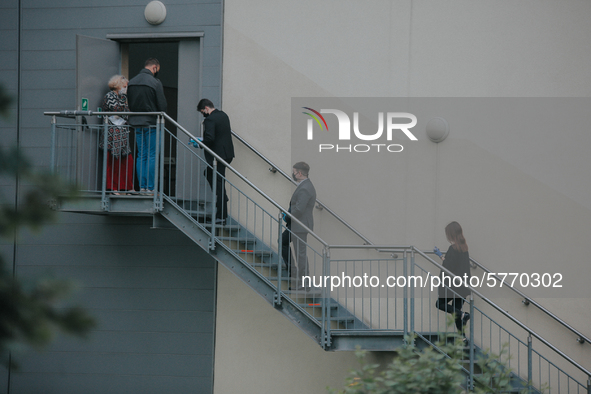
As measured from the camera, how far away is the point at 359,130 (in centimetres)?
721

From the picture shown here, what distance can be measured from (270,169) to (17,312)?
18.9 ft

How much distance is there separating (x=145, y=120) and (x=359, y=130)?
2650mm

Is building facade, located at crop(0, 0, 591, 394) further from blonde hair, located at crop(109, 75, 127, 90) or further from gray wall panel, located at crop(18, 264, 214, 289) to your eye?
blonde hair, located at crop(109, 75, 127, 90)

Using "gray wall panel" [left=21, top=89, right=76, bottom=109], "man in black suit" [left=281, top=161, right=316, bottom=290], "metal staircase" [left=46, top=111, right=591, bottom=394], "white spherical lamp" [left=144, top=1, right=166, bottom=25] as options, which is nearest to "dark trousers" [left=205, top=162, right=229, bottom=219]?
"metal staircase" [left=46, top=111, right=591, bottom=394]

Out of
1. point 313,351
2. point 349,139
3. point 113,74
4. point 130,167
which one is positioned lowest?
point 313,351

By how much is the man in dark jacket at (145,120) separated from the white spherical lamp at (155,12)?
122cm

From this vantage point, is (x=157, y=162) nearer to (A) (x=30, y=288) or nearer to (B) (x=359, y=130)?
(B) (x=359, y=130)

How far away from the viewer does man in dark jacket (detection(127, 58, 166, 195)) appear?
6172 mm

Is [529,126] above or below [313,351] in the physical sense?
above

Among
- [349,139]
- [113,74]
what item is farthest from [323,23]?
[113,74]

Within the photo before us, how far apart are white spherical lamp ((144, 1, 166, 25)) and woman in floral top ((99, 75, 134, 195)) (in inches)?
39.6

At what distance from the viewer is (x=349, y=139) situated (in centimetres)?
722

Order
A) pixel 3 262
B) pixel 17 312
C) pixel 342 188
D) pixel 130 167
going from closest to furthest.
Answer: pixel 17 312 → pixel 3 262 → pixel 130 167 → pixel 342 188

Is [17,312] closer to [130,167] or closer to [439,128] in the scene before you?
[130,167]
